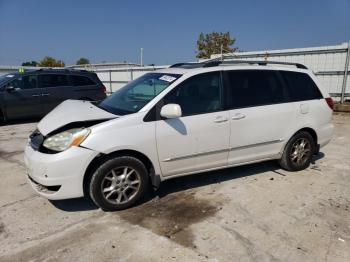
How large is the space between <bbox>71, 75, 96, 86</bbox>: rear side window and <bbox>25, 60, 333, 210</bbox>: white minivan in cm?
621

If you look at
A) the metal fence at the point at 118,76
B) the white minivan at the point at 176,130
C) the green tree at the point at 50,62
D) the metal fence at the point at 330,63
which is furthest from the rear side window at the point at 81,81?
the green tree at the point at 50,62

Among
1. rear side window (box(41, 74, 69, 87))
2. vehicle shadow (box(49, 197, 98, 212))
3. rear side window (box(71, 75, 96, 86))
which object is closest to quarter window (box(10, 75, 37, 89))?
rear side window (box(41, 74, 69, 87))

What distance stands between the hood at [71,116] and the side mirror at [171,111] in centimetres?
58

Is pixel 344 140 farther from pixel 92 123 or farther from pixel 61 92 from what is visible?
pixel 61 92

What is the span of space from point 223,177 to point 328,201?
1515 millimetres

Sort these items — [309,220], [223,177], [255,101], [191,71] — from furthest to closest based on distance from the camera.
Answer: [223,177]
[255,101]
[191,71]
[309,220]

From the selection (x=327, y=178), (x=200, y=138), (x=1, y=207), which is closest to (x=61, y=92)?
(x=1, y=207)

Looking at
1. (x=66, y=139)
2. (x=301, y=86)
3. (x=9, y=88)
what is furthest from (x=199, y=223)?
(x=9, y=88)

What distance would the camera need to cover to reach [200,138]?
415cm

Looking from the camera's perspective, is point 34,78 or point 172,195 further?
point 34,78

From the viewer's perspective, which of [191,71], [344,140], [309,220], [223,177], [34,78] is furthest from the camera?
[34,78]

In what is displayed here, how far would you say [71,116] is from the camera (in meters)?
3.90

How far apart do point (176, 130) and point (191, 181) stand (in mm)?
1206

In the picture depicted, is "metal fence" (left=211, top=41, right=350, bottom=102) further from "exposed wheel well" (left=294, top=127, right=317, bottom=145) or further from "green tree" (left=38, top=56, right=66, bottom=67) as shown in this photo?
"green tree" (left=38, top=56, right=66, bottom=67)
